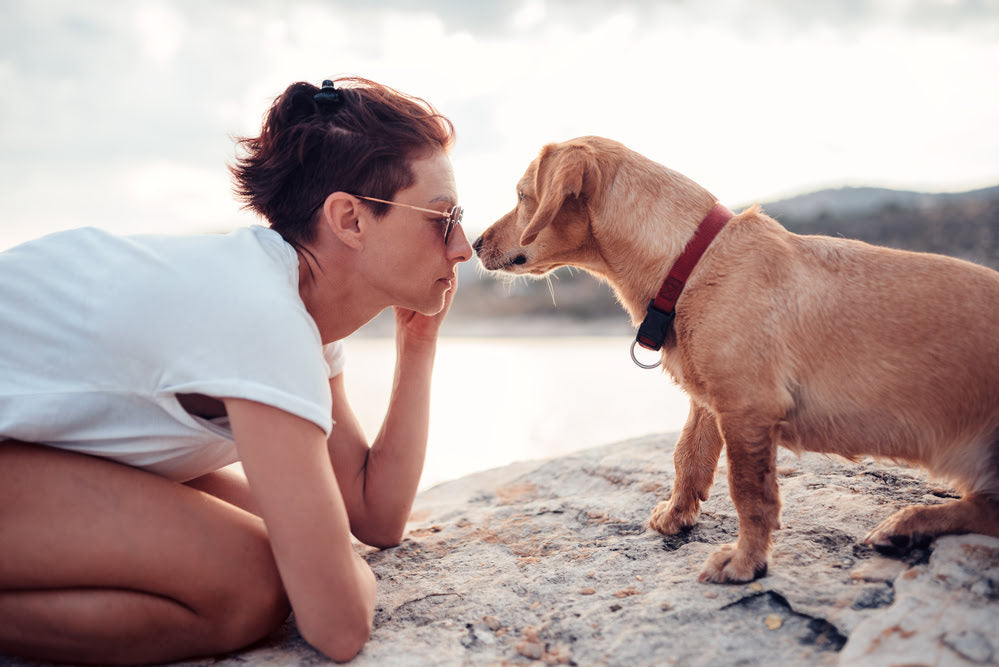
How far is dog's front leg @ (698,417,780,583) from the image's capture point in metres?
1.88

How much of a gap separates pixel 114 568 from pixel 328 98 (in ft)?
4.98

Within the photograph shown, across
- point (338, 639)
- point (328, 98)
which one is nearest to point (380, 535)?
point (338, 639)

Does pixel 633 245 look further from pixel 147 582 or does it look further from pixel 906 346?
pixel 147 582

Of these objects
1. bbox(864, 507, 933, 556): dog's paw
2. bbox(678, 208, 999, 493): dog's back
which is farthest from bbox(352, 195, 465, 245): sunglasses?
bbox(864, 507, 933, 556): dog's paw

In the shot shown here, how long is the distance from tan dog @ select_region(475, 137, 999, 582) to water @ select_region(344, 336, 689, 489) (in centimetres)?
224

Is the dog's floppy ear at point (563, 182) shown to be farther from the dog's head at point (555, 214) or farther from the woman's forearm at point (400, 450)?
the woman's forearm at point (400, 450)

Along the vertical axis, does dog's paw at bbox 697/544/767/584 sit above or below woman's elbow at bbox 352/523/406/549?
above

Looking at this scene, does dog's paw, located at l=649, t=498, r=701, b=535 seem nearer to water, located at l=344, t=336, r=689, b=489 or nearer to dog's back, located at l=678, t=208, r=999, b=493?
dog's back, located at l=678, t=208, r=999, b=493

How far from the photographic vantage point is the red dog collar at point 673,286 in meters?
2.14

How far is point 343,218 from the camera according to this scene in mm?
2037

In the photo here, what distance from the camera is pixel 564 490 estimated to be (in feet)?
10.2

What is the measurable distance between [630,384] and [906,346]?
5.71 meters

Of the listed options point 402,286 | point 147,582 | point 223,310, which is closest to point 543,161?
point 402,286

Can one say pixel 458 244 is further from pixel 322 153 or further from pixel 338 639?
pixel 338 639
